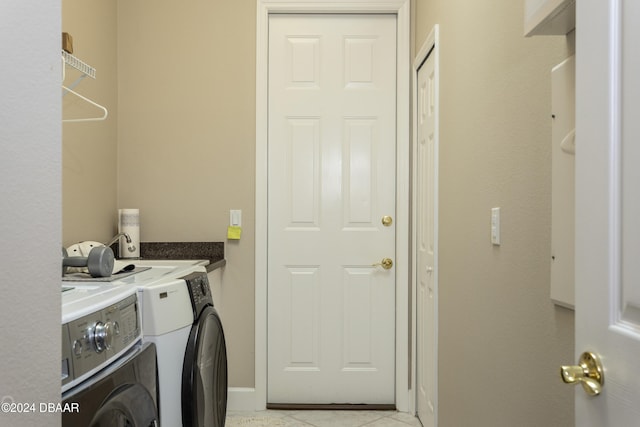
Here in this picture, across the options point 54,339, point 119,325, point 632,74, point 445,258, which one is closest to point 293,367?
point 445,258

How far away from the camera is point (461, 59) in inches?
79.4

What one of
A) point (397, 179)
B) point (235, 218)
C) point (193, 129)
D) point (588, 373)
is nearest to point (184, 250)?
point (235, 218)

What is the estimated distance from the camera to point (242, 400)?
10.2ft

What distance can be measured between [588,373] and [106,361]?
3.21ft

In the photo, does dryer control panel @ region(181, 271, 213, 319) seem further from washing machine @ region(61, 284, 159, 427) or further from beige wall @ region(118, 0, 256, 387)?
beige wall @ region(118, 0, 256, 387)

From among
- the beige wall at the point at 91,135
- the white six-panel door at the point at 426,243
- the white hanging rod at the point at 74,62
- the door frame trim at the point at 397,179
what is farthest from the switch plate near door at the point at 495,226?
the beige wall at the point at 91,135

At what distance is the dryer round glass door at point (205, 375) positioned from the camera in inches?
64.8

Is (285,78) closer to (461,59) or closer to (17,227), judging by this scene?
(461,59)

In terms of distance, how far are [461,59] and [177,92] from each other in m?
1.83

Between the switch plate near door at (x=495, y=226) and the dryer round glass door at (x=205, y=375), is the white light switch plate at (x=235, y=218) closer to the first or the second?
the dryer round glass door at (x=205, y=375)

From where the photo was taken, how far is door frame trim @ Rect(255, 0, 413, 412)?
10.2 feet

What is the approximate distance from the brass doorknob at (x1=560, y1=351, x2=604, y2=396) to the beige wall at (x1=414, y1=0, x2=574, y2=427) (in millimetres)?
309

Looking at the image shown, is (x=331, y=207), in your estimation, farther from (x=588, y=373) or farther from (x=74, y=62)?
(x=588, y=373)

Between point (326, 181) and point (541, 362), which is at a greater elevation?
point (326, 181)
